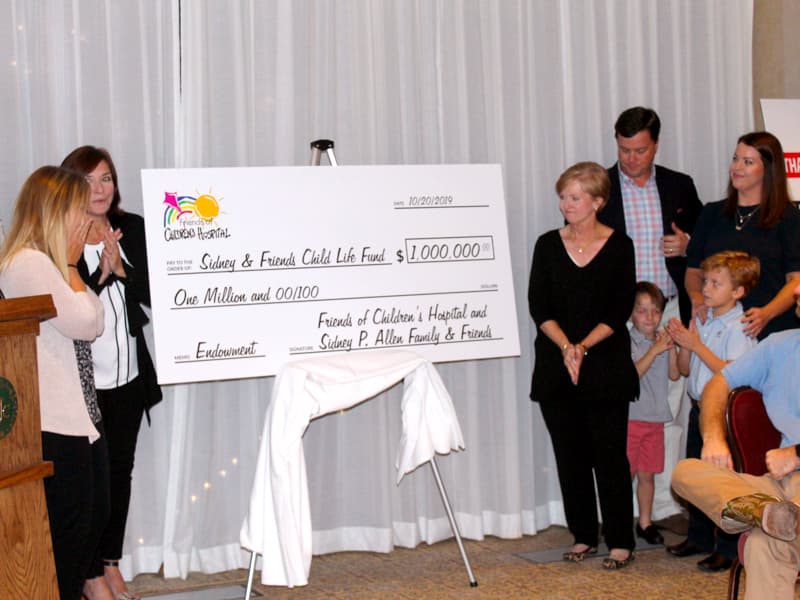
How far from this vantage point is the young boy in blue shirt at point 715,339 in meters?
3.93

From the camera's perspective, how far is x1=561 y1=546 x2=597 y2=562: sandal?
411 centimetres

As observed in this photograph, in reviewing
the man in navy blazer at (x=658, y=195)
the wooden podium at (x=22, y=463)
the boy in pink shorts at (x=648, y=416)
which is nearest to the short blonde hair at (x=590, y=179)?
the man in navy blazer at (x=658, y=195)

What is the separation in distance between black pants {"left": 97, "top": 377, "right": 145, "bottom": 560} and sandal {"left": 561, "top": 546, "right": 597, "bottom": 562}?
69.6 inches

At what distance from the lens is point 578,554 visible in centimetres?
412

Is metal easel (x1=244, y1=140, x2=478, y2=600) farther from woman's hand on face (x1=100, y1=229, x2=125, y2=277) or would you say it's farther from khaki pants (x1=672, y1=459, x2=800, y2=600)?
khaki pants (x1=672, y1=459, x2=800, y2=600)

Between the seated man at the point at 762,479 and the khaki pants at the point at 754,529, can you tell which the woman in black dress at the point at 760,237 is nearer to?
the seated man at the point at 762,479

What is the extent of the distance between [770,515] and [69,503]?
186 centimetres

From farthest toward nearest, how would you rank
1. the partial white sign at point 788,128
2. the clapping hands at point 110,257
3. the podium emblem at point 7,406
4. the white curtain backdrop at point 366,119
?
1. the partial white sign at point 788,128
2. the white curtain backdrop at point 366,119
3. the clapping hands at point 110,257
4. the podium emblem at point 7,406

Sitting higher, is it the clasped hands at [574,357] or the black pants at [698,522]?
the clasped hands at [574,357]

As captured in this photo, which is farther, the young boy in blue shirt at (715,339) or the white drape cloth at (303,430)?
the young boy in blue shirt at (715,339)

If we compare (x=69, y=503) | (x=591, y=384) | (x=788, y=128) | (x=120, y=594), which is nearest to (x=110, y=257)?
(x=69, y=503)

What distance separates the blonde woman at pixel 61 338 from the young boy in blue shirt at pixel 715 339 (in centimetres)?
236

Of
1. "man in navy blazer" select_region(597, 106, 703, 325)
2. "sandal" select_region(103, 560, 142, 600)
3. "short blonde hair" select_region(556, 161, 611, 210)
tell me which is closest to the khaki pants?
"short blonde hair" select_region(556, 161, 611, 210)

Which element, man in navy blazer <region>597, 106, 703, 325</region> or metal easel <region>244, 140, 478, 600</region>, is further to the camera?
man in navy blazer <region>597, 106, 703, 325</region>
